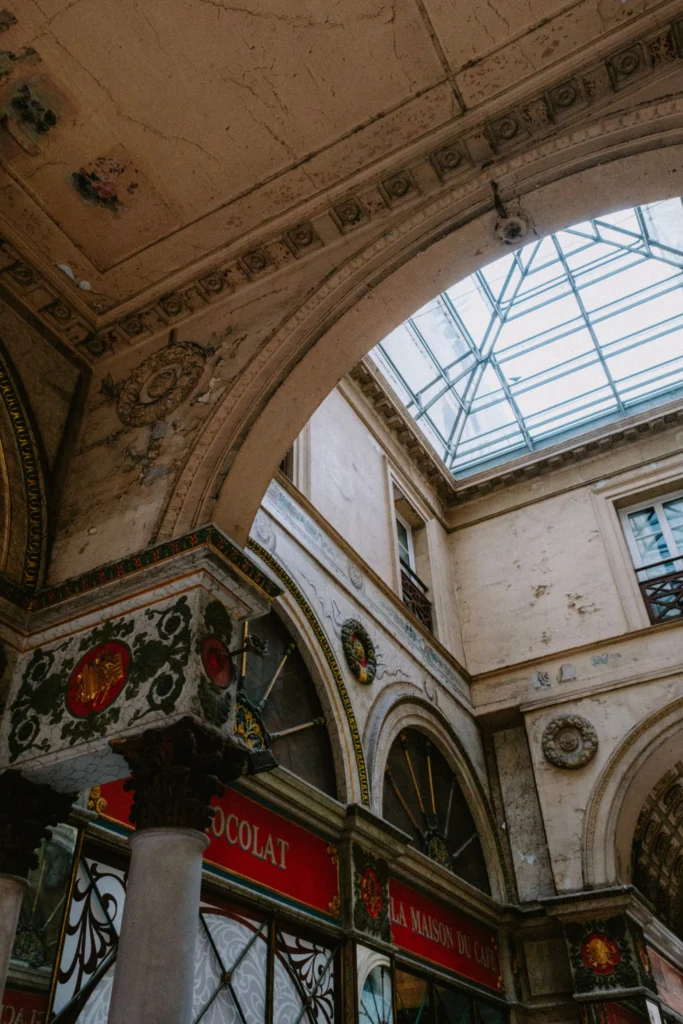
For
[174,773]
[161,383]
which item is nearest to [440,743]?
[161,383]

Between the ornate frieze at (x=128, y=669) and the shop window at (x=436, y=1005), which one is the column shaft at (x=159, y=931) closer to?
the ornate frieze at (x=128, y=669)

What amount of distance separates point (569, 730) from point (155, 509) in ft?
19.5

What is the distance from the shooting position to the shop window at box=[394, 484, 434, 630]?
9.50 metres

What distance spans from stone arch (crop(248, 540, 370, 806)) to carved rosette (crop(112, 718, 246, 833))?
9.60ft

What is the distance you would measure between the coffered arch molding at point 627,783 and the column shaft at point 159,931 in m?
5.83

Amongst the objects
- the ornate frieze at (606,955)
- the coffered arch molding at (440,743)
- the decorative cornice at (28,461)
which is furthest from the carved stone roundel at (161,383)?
the ornate frieze at (606,955)

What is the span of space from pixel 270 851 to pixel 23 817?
6.99ft

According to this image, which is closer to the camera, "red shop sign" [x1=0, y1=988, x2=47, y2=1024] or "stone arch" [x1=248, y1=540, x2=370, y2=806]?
"red shop sign" [x1=0, y1=988, x2=47, y2=1024]

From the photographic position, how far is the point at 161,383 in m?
5.08

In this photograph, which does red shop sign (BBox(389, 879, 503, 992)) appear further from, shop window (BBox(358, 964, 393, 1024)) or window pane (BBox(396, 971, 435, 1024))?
shop window (BBox(358, 964, 393, 1024))

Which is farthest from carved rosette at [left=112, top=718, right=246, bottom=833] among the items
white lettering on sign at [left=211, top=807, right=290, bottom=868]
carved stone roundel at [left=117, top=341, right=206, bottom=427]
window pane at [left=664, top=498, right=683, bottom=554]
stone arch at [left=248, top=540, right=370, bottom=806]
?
window pane at [left=664, top=498, right=683, bottom=554]

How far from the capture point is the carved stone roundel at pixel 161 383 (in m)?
4.95

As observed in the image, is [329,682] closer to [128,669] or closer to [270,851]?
[270,851]

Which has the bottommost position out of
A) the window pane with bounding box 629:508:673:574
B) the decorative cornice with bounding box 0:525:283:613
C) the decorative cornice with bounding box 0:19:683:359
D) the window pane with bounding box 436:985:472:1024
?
the window pane with bounding box 436:985:472:1024
